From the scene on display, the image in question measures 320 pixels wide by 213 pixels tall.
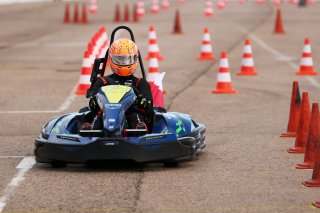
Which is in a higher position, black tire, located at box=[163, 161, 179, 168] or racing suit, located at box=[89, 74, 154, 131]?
racing suit, located at box=[89, 74, 154, 131]

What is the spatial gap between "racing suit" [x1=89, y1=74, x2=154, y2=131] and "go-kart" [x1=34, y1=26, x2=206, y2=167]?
0.07 metres

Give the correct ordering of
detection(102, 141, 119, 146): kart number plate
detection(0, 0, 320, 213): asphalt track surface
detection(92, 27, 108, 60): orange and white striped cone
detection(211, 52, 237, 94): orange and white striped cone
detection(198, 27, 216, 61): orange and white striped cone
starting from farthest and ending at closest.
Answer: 1. detection(198, 27, 216, 61): orange and white striped cone
2. detection(92, 27, 108, 60): orange and white striped cone
3. detection(211, 52, 237, 94): orange and white striped cone
4. detection(102, 141, 119, 146): kart number plate
5. detection(0, 0, 320, 213): asphalt track surface

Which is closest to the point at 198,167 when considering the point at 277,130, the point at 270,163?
the point at 270,163

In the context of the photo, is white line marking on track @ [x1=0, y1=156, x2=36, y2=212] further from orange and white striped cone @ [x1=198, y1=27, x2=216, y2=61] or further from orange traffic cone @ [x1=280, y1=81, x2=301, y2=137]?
→ orange and white striped cone @ [x1=198, y1=27, x2=216, y2=61]

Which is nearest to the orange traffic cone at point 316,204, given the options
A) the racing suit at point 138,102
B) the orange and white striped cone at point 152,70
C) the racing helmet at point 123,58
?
the racing suit at point 138,102

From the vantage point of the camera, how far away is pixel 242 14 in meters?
49.9

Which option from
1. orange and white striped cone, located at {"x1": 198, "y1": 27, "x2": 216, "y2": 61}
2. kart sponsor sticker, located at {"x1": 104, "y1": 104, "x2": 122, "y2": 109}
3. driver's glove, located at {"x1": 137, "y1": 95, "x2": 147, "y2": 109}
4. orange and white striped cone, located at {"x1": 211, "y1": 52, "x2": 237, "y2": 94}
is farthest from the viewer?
orange and white striped cone, located at {"x1": 198, "y1": 27, "x2": 216, "y2": 61}

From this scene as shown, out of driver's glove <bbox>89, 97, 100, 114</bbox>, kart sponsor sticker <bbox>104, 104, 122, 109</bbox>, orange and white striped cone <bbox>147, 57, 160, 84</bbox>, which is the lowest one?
orange and white striped cone <bbox>147, 57, 160, 84</bbox>

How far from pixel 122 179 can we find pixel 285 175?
162 centimetres

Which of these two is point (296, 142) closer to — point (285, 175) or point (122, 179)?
point (285, 175)

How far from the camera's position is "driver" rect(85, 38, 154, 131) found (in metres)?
12.2

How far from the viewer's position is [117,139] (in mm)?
11414

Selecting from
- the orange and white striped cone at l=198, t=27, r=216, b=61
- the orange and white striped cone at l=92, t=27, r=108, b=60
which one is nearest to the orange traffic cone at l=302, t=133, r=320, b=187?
the orange and white striped cone at l=92, t=27, r=108, b=60

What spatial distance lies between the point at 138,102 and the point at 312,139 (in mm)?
1881
